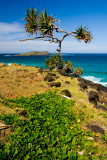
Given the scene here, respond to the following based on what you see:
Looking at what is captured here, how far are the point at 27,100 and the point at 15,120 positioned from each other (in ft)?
7.74

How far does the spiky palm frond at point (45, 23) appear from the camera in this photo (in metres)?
16.0

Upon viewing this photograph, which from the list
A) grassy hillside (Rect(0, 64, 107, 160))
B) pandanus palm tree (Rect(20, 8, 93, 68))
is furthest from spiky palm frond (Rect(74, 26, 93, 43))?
grassy hillside (Rect(0, 64, 107, 160))

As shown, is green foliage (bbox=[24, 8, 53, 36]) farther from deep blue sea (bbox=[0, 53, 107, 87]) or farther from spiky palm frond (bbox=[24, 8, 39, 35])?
deep blue sea (bbox=[0, 53, 107, 87])

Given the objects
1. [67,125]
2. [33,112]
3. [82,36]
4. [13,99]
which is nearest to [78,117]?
[67,125]

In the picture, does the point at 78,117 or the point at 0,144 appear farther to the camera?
the point at 78,117

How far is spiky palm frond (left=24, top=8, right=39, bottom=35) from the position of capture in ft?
53.5

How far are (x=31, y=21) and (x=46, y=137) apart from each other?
15506mm

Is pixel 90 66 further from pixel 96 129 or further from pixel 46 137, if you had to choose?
pixel 46 137

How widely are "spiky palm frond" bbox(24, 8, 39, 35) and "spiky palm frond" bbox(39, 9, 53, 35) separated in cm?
76

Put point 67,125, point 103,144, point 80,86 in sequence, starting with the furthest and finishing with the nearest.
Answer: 1. point 80,86
2. point 67,125
3. point 103,144

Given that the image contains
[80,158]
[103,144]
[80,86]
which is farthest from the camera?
[80,86]

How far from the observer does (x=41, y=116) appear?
6.06 m

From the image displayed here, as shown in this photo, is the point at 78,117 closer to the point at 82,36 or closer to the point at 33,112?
the point at 33,112

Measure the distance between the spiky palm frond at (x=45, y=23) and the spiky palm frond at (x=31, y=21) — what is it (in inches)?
→ 30.0
